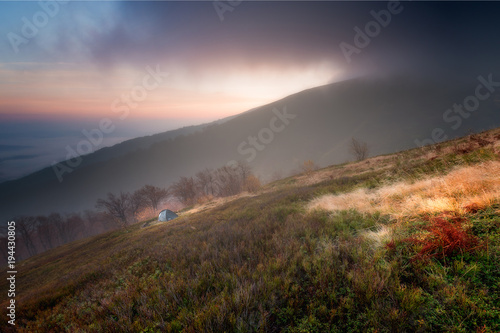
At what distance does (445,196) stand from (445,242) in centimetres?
271

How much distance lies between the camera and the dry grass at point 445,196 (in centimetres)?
400

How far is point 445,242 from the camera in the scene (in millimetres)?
2979

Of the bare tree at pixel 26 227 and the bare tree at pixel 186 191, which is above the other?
the bare tree at pixel 186 191

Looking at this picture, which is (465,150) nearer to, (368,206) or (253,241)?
(368,206)

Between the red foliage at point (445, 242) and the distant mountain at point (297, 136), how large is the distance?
12993 cm

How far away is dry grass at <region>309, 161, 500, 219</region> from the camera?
400 centimetres

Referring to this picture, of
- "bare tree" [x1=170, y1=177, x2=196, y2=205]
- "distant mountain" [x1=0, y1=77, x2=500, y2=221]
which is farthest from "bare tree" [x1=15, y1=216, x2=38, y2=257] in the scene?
"distant mountain" [x1=0, y1=77, x2=500, y2=221]

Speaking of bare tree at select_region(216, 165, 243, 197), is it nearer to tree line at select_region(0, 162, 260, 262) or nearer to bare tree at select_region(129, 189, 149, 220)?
tree line at select_region(0, 162, 260, 262)

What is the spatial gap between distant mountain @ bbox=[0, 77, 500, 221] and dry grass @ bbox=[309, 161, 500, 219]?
126 metres

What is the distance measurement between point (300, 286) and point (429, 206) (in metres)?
3.96

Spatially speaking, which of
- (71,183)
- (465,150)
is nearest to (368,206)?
(465,150)

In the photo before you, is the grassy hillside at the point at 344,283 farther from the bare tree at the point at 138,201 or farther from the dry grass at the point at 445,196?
the bare tree at the point at 138,201

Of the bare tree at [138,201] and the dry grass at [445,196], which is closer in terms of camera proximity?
the dry grass at [445,196]

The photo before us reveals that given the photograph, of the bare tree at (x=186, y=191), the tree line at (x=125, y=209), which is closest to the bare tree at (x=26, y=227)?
the tree line at (x=125, y=209)
